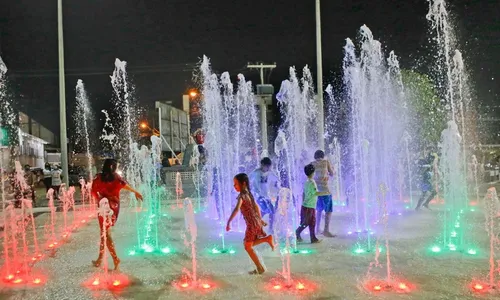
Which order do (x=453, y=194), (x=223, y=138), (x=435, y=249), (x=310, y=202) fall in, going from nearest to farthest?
(x=435, y=249) < (x=310, y=202) < (x=453, y=194) < (x=223, y=138)

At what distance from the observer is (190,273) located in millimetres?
5480

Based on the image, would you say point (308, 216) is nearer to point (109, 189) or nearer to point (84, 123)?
point (109, 189)

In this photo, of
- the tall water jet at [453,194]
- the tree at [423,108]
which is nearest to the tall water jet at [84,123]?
the tree at [423,108]

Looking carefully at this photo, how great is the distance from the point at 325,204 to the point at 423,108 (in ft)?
60.0

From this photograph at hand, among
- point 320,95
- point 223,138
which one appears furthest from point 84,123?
point 320,95

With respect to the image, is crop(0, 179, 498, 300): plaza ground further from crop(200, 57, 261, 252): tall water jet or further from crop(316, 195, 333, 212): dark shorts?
crop(200, 57, 261, 252): tall water jet

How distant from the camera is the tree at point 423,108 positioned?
2345 cm

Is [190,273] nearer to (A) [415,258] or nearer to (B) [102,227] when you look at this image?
(B) [102,227]

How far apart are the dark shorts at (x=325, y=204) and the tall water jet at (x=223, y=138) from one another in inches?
63.2

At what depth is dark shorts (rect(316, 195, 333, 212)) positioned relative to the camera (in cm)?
741

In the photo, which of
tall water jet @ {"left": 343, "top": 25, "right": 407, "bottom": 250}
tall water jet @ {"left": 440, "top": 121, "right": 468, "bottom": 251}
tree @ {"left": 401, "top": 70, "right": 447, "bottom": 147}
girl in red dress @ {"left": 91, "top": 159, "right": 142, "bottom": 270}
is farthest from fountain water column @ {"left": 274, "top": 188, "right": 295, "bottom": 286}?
tree @ {"left": 401, "top": 70, "right": 447, "bottom": 147}

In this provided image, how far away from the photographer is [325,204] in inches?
292

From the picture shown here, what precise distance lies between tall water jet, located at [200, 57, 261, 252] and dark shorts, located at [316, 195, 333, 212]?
1605 mm

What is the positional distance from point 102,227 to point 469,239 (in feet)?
17.4
